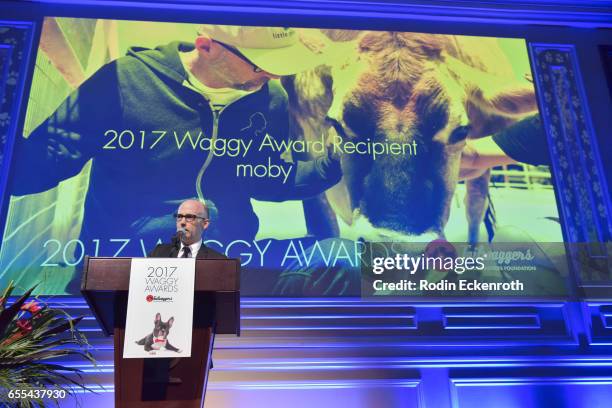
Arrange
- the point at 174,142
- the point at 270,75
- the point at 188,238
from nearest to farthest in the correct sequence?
the point at 188,238, the point at 174,142, the point at 270,75

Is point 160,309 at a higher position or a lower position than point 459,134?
lower

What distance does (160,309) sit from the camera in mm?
1982

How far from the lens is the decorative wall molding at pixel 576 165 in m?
3.85

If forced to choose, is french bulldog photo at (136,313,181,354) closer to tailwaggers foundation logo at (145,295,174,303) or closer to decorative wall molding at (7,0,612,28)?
tailwaggers foundation logo at (145,295,174,303)

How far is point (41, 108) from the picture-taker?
3936 mm

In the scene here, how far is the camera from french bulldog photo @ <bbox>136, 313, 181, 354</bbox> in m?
1.94

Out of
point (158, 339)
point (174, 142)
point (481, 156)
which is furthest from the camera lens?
point (481, 156)

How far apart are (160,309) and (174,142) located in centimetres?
213

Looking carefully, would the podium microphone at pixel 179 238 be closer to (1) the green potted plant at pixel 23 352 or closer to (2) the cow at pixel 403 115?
(1) the green potted plant at pixel 23 352

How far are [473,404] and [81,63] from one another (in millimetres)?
3173

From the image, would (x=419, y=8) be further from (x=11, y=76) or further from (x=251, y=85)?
(x=11, y=76)

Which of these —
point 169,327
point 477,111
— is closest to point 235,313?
point 169,327

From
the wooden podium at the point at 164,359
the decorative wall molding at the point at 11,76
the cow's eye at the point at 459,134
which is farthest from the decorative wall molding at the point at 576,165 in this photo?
the decorative wall molding at the point at 11,76

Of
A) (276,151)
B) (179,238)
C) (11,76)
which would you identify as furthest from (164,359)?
(11,76)
